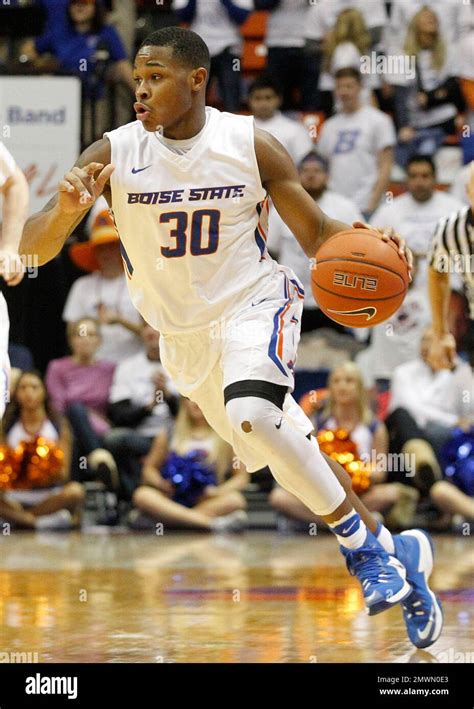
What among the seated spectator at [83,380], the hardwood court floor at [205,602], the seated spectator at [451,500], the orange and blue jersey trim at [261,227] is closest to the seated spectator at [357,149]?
the seated spectator at [83,380]

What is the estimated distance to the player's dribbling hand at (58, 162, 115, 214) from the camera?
423 cm

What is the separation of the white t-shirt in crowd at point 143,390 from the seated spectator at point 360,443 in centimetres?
100

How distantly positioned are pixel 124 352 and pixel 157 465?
103cm

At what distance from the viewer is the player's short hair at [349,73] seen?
1040cm

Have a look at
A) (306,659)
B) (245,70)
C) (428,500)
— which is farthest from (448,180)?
(306,659)

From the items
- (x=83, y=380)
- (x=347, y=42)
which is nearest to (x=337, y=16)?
(x=347, y=42)

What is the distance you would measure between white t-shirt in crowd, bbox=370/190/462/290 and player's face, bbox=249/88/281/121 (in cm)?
125

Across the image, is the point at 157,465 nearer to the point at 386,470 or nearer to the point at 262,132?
the point at 386,470

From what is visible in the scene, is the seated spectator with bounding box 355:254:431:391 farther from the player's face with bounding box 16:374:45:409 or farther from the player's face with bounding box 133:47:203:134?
the player's face with bounding box 133:47:203:134

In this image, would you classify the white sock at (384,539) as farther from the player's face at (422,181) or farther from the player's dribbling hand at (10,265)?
the player's face at (422,181)

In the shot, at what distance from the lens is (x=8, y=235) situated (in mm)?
4734

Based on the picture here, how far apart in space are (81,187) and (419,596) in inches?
75.5

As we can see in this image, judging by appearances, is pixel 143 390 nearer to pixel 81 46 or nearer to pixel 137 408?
pixel 137 408

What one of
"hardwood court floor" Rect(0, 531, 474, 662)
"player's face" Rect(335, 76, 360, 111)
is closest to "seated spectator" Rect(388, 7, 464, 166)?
"player's face" Rect(335, 76, 360, 111)
